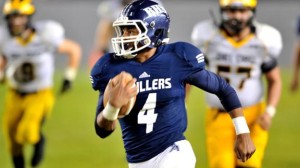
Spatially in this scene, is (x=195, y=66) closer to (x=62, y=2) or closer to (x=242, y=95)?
(x=242, y=95)

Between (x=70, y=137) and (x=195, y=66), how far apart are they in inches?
246

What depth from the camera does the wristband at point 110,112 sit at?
4.98 meters

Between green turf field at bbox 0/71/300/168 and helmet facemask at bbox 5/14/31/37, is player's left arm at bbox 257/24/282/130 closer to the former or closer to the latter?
green turf field at bbox 0/71/300/168

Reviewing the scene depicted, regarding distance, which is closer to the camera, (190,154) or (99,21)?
(190,154)

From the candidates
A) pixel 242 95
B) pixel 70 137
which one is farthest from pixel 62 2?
pixel 242 95

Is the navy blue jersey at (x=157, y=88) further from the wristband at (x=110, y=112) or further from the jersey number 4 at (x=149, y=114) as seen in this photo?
the wristband at (x=110, y=112)

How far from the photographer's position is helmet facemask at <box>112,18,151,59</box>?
5.30m

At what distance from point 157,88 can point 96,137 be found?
20.2 feet

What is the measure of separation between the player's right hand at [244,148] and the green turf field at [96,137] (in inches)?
146

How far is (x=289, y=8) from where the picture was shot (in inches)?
711

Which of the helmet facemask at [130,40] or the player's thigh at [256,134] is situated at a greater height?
the helmet facemask at [130,40]

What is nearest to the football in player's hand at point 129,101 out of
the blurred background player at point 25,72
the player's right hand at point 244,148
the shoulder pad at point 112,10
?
the player's right hand at point 244,148

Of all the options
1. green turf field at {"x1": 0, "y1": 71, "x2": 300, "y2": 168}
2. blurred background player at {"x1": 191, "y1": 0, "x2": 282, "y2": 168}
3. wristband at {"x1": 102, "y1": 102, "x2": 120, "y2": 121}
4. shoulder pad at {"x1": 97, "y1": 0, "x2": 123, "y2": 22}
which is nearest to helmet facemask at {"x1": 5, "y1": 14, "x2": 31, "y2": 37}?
green turf field at {"x1": 0, "y1": 71, "x2": 300, "y2": 168}

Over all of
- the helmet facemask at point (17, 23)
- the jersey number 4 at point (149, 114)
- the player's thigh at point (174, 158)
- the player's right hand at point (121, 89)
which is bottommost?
the helmet facemask at point (17, 23)
